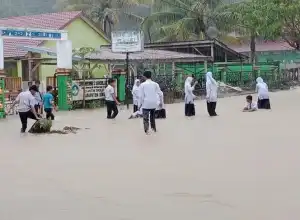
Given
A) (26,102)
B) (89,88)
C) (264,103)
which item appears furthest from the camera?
(89,88)

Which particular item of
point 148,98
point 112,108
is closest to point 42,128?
point 148,98

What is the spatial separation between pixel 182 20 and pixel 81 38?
9.83m

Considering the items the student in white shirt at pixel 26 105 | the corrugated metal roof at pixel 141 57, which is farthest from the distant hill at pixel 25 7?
the student in white shirt at pixel 26 105

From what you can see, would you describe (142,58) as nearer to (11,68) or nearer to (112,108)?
(11,68)

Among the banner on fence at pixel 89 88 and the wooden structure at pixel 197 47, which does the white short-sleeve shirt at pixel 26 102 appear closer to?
the banner on fence at pixel 89 88

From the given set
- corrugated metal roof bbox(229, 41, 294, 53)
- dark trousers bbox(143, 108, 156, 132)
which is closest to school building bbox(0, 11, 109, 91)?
dark trousers bbox(143, 108, 156, 132)

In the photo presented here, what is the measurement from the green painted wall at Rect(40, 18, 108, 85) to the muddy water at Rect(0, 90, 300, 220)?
17828mm

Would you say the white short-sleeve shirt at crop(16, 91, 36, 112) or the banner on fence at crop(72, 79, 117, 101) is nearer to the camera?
the white short-sleeve shirt at crop(16, 91, 36, 112)

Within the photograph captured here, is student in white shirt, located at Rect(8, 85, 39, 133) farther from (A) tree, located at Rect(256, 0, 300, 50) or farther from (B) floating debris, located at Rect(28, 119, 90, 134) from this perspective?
(A) tree, located at Rect(256, 0, 300, 50)

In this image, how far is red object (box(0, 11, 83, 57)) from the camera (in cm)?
2947

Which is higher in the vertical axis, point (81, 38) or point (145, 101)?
point (81, 38)

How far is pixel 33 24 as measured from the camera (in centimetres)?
3269

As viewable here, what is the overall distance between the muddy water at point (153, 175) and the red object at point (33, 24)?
54.6 ft

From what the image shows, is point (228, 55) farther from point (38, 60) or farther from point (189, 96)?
point (189, 96)
